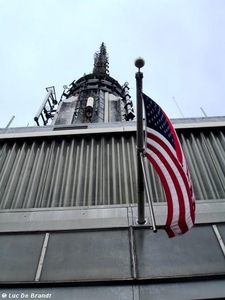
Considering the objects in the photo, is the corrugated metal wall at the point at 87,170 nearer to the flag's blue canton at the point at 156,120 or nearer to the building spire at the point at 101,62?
the flag's blue canton at the point at 156,120

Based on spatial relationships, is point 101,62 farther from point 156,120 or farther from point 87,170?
point 156,120

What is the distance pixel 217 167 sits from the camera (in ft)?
24.2

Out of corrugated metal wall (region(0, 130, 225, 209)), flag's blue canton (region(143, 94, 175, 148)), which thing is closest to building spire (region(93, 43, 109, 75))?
corrugated metal wall (region(0, 130, 225, 209))

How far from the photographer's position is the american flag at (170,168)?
14.9 ft

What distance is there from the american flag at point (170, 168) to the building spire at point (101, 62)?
30.7 meters

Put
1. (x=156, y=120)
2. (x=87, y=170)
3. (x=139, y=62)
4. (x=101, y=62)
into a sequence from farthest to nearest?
(x=101, y=62), (x=87, y=170), (x=156, y=120), (x=139, y=62)

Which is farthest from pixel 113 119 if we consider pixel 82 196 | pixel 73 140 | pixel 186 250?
pixel 186 250

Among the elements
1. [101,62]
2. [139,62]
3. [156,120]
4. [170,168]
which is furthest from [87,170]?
[101,62]

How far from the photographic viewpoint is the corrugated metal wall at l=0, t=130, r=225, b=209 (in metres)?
6.87

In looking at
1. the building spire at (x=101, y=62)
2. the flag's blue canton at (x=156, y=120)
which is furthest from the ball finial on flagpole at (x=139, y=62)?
the building spire at (x=101, y=62)

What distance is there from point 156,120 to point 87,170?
2.99 meters

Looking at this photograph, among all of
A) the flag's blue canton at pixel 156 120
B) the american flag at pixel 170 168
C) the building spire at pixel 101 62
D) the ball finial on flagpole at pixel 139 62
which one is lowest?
the american flag at pixel 170 168

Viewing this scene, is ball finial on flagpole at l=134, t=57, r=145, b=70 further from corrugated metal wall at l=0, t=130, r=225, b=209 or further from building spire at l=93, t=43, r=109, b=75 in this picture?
building spire at l=93, t=43, r=109, b=75

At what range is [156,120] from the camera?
519 cm
